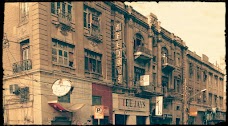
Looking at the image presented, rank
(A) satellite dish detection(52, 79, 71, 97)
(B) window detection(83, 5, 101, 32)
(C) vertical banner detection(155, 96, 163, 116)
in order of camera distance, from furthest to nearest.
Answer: (C) vertical banner detection(155, 96, 163, 116) → (B) window detection(83, 5, 101, 32) → (A) satellite dish detection(52, 79, 71, 97)

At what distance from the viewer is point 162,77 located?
39.9 metres

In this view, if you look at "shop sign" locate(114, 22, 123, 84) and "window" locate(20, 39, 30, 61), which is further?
"shop sign" locate(114, 22, 123, 84)

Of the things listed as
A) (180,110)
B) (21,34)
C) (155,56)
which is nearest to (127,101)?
(155,56)

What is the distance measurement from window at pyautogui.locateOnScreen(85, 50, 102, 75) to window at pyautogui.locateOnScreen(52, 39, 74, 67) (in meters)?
2.11

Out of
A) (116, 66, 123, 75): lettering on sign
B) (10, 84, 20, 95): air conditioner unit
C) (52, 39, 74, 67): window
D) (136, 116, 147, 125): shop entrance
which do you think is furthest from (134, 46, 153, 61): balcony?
(10, 84, 20, 95): air conditioner unit

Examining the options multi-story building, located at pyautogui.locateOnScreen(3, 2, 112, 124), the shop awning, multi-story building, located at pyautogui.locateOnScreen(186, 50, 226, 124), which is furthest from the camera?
multi-story building, located at pyautogui.locateOnScreen(186, 50, 226, 124)

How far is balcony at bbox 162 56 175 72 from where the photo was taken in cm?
3900

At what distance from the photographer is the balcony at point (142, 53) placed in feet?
106

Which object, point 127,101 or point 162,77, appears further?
point 162,77

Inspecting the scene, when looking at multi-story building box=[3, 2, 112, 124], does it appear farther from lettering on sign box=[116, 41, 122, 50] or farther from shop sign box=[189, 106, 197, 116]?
shop sign box=[189, 106, 197, 116]

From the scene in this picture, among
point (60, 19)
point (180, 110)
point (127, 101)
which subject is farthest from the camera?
point (180, 110)

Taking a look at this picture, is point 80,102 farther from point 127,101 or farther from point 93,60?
point 127,101

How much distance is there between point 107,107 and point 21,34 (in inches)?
390

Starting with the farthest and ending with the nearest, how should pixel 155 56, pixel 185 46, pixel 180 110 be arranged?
pixel 185 46
pixel 180 110
pixel 155 56
